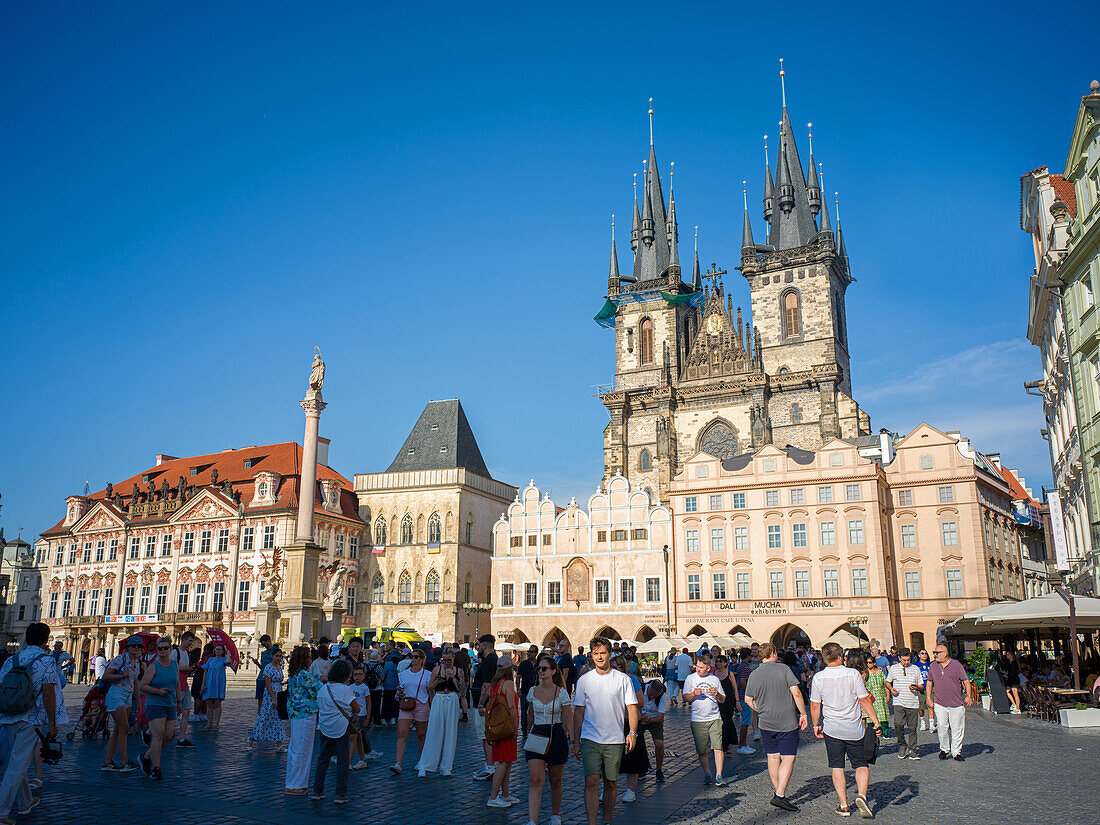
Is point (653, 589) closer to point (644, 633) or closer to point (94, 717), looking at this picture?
point (644, 633)

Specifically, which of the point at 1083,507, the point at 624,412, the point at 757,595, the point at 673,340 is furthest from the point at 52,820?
the point at 673,340

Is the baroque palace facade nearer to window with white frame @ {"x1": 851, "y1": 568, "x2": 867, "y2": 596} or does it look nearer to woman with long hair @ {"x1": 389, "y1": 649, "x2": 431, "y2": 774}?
window with white frame @ {"x1": 851, "y1": 568, "x2": 867, "y2": 596}

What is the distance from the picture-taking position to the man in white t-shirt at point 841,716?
8.90 metres

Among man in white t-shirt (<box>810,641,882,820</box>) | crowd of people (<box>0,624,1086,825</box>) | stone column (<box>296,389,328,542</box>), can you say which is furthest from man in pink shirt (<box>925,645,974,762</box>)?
stone column (<box>296,389,328,542</box>)

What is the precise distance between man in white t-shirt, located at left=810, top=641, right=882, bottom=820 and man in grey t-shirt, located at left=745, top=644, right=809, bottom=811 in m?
0.21

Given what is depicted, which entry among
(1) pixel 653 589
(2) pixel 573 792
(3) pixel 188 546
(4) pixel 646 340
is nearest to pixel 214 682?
(2) pixel 573 792

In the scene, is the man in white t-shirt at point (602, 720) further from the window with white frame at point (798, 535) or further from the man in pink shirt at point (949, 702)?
the window with white frame at point (798, 535)

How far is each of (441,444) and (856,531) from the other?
2798 cm

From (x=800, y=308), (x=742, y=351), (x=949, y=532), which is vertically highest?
(x=800, y=308)

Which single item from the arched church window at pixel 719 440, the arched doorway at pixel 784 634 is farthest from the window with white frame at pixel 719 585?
the arched church window at pixel 719 440

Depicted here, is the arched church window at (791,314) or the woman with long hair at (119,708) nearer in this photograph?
the woman with long hair at (119,708)

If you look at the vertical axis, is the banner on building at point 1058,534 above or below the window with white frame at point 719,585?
above

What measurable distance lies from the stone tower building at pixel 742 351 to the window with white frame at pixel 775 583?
11552 mm

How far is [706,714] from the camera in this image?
10.6 m
